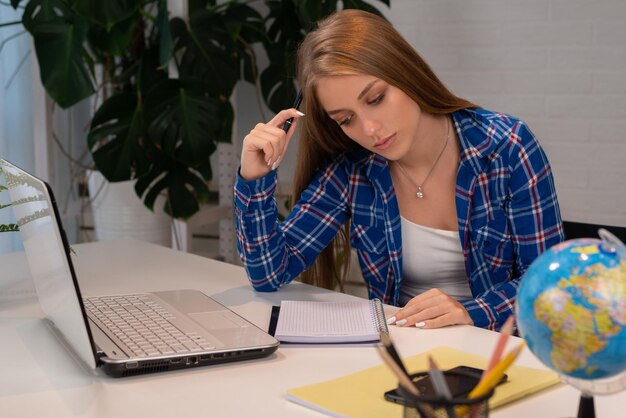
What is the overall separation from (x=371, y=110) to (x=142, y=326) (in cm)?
55

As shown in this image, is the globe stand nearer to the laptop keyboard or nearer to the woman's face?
the laptop keyboard

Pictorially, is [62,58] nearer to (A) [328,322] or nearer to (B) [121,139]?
(B) [121,139]

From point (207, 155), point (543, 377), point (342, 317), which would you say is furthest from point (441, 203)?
point (207, 155)

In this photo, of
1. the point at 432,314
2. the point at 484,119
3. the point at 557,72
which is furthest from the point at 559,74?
the point at 432,314

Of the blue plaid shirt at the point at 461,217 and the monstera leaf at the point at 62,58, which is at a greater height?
the monstera leaf at the point at 62,58

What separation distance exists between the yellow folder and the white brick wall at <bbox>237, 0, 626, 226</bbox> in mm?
1682

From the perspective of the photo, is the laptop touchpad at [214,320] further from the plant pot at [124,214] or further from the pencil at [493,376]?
the plant pot at [124,214]

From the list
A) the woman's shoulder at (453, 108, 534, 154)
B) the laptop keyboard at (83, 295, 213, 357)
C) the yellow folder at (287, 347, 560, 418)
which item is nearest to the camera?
Answer: the yellow folder at (287, 347, 560, 418)

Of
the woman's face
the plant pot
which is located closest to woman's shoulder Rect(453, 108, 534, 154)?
the woman's face

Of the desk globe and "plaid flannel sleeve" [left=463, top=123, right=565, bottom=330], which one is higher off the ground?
the desk globe

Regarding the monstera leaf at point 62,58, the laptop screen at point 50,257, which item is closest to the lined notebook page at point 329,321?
the laptop screen at point 50,257

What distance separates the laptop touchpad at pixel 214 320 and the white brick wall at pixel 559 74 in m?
1.68

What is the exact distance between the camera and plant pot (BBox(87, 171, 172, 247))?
280cm

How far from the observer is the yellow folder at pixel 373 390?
0.86m
